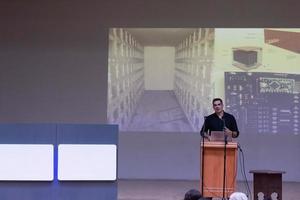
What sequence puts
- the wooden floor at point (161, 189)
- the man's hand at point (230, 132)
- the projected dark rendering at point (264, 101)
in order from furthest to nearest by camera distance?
the projected dark rendering at point (264, 101), the wooden floor at point (161, 189), the man's hand at point (230, 132)

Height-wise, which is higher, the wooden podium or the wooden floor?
the wooden podium

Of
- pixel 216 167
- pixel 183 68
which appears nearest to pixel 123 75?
pixel 183 68

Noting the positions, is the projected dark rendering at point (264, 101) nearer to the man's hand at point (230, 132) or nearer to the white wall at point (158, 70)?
the white wall at point (158, 70)

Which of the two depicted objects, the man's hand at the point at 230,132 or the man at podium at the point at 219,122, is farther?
the man at podium at the point at 219,122

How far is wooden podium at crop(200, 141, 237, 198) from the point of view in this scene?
6.67 meters

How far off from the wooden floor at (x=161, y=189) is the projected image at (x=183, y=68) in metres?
1.01

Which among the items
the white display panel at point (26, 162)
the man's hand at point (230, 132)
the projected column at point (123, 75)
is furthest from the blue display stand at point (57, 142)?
the projected column at point (123, 75)

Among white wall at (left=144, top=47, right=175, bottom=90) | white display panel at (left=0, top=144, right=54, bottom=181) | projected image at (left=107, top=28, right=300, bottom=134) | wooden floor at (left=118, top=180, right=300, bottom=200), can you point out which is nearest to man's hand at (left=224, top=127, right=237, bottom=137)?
wooden floor at (left=118, top=180, right=300, bottom=200)

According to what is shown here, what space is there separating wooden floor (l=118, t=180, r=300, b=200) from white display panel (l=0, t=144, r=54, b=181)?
2566mm

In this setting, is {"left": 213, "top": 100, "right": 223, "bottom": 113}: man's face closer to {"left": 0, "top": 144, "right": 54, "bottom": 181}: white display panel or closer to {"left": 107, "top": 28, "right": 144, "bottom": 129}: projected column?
{"left": 0, "top": 144, "right": 54, "bottom": 181}: white display panel

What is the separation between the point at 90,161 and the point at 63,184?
0.36 m

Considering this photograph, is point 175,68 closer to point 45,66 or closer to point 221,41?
point 221,41

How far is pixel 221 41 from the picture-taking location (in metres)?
10.6

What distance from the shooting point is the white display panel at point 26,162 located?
5.98 m
